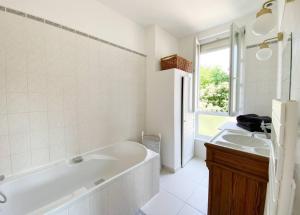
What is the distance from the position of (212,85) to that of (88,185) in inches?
102

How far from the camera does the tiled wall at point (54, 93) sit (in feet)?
4.35

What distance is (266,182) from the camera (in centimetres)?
102

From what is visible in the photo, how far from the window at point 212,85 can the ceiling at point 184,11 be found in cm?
40

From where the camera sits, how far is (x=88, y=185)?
181 centimetres

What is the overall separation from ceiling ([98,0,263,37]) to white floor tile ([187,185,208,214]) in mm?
2536

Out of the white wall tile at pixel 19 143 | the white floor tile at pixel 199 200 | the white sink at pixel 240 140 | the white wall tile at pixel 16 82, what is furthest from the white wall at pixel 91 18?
the white floor tile at pixel 199 200

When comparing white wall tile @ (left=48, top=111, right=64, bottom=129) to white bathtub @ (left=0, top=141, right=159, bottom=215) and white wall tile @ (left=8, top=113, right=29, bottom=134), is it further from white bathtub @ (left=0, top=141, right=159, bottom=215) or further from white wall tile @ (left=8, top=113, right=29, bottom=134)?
white bathtub @ (left=0, top=141, right=159, bottom=215)

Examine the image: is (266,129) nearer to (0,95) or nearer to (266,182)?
(266,182)

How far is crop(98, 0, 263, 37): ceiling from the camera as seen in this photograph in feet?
6.40

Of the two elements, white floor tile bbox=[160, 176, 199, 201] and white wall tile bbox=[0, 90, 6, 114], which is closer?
white wall tile bbox=[0, 90, 6, 114]

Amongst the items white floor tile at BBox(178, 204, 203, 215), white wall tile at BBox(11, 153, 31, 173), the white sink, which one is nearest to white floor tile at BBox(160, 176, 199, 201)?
white floor tile at BBox(178, 204, 203, 215)

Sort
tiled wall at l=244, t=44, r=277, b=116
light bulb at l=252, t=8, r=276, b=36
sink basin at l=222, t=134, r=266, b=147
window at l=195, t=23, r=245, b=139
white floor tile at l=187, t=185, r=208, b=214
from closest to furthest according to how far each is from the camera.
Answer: light bulb at l=252, t=8, r=276, b=36 → sink basin at l=222, t=134, r=266, b=147 → white floor tile at l=187, t=185, r=208, b=214 → tiled wall at l=244, t=44, r=277, b=116 → window at l=195, t=23, r=245, b=139

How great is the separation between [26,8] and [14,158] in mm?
1431

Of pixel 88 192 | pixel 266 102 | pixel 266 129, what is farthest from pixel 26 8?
pixel 266 102
